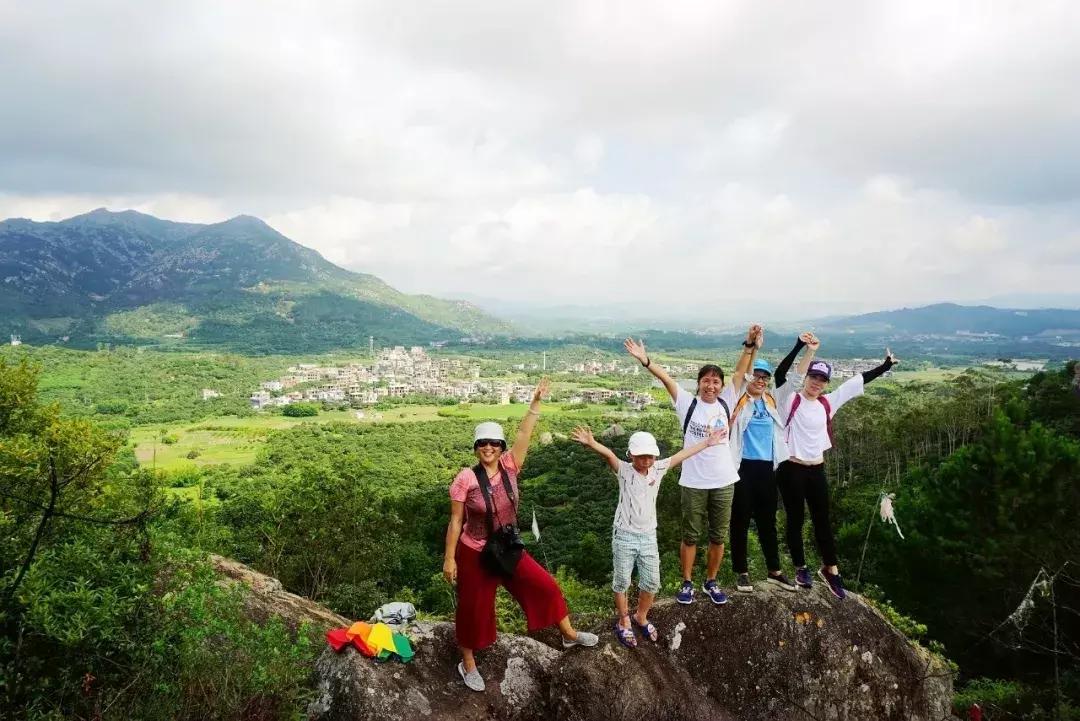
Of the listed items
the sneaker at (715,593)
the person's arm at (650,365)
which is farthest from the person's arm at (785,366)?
the sneaker at (715,593)

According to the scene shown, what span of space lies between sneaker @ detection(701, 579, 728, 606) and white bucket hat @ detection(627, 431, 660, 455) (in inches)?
74.2

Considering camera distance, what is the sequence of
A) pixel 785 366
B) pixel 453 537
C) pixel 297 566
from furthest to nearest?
pixel 297 566 → pixel 785 366 → pixel 453 537

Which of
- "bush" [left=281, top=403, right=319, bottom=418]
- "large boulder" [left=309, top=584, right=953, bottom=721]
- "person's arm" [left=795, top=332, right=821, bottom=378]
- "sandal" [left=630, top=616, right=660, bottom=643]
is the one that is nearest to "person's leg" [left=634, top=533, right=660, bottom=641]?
"sandal" [left=630, top=616, right=660, bottom=643]

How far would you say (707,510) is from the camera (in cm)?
567

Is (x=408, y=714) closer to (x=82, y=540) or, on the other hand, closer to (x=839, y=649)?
(x=82, y=540)

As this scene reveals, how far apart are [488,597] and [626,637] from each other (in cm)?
157

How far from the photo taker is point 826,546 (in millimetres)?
6113

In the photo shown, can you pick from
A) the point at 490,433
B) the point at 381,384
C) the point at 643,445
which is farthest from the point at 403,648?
the point at 381,384

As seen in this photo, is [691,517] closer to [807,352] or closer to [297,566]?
[807,352]

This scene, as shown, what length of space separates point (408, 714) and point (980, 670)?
13970mm

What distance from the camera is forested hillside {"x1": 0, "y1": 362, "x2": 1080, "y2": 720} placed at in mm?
3775

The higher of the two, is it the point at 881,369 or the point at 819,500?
the point at 881,369

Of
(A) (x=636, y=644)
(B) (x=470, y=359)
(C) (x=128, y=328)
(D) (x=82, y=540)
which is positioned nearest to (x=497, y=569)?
(A) (x=636, y=644)

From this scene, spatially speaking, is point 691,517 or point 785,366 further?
point 785,366
